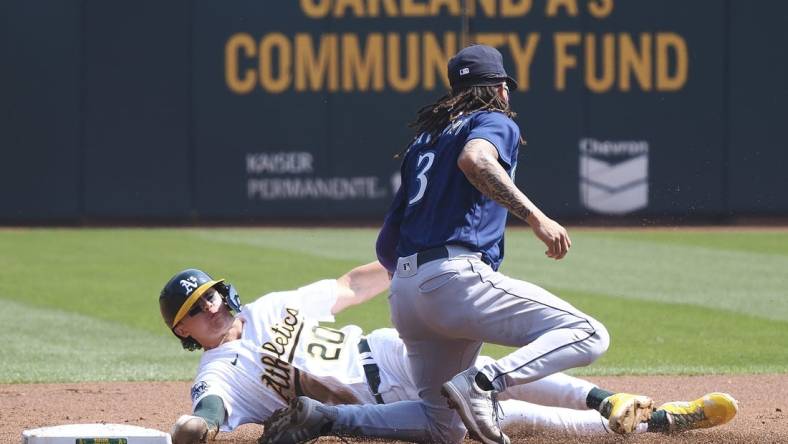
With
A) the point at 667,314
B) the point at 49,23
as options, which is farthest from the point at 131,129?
the point at 667,314

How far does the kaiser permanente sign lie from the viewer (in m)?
17.6

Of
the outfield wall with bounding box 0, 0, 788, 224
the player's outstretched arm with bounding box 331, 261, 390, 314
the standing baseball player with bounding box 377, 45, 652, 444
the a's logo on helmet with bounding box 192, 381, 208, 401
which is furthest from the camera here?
the outfield wall with bounding box 0, 0, 788, 224

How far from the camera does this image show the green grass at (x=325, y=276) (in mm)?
8445

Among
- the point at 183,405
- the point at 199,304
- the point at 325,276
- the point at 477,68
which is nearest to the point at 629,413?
the point at 477,68

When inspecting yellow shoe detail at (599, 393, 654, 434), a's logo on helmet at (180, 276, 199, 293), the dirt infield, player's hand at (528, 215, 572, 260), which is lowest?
the dirt infield

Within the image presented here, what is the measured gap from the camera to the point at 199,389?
5402 millimetres

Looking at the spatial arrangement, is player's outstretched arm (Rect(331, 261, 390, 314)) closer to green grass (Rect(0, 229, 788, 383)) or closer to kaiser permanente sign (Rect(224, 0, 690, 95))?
green grass (Rect(0, 229, 788, 383))

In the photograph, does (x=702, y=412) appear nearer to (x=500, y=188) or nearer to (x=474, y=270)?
(x=474, y=270)

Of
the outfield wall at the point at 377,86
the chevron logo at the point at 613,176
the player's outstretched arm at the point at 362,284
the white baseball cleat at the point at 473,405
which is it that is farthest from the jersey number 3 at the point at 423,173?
the chevron logo at the point at 613,176

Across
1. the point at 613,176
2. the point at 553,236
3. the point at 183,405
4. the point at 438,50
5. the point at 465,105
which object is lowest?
the point at 613,176

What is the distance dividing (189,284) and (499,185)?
5.05 feet

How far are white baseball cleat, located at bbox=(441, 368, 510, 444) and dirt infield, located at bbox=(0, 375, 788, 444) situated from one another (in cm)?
78

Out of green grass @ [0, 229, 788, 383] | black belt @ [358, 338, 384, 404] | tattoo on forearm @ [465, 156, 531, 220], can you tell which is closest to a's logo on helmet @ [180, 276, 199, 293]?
black belt @ [358, 338, 384, 404]

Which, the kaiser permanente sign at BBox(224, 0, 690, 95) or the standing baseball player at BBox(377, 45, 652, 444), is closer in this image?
the standing baseball player at BBox(377, 45, 652, 444)
